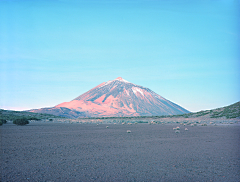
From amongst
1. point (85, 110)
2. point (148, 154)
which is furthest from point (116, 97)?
point (148, 154)

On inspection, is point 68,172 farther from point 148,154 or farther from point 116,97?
point 116,97

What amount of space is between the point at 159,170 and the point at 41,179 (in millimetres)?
3937

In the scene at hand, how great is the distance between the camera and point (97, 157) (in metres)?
10.3

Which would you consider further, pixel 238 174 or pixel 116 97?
pixel 116 97

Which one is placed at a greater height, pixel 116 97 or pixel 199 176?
pixel 116 97

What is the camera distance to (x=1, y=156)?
10.1m

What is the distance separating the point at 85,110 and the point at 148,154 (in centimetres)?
14349

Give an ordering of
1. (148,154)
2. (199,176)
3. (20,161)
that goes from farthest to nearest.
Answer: (148,154) → (20,161) → (199,176)

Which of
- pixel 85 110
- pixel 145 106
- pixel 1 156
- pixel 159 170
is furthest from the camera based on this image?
pixel 145 106

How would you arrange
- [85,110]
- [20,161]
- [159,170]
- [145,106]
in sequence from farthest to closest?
[145,106]
[85,110]
[20,161]
[159,170]

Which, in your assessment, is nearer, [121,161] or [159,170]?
[159,170]

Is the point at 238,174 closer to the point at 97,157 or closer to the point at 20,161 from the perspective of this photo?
the point at 97,157

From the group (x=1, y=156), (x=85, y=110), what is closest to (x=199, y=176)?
(x=1, y=156)

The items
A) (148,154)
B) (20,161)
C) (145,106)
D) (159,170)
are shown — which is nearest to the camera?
(159,170)
